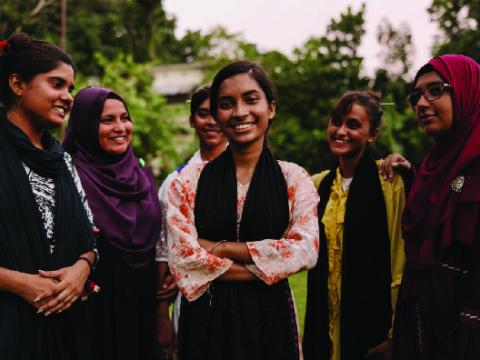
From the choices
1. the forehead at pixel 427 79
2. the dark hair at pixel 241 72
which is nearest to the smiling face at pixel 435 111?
the forehead at pixel 427 79

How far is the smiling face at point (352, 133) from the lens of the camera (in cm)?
339

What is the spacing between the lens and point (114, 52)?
74.0 ft

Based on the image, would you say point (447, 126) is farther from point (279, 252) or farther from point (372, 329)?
point (372, 329)

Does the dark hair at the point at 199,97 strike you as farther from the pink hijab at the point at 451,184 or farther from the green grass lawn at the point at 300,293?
the green grass lawn at the point at 300,293

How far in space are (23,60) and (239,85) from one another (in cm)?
110

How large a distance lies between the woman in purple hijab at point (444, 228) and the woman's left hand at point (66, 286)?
1663mm

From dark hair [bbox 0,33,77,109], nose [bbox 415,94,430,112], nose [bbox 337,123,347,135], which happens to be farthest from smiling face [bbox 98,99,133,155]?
nose [bbox 415,94,430,112]

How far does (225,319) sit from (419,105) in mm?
1503

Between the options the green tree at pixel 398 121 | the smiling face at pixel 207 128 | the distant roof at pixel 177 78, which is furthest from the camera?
the distant roof at pixel 177 78

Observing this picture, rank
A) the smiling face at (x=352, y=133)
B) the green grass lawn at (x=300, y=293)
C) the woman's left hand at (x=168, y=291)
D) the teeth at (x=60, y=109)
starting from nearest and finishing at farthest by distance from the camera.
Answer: the teeth at (x=60, y=109) → the woman's left hand at (x=168, y=291) → the smiling face at (x=352, y=133) → the green grass lawn at (x=300, y=293)

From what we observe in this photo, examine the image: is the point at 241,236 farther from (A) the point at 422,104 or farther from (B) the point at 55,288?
(A) the point at 422,104

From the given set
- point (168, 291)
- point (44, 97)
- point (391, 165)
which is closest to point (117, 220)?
point (168, 291)

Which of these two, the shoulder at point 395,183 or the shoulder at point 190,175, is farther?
the shoulder at point 395,183

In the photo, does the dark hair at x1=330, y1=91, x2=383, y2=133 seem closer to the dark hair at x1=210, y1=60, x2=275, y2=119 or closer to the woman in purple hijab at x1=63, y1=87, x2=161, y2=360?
the dark hair at x1=210, y1=60, x2=275, y2=119
